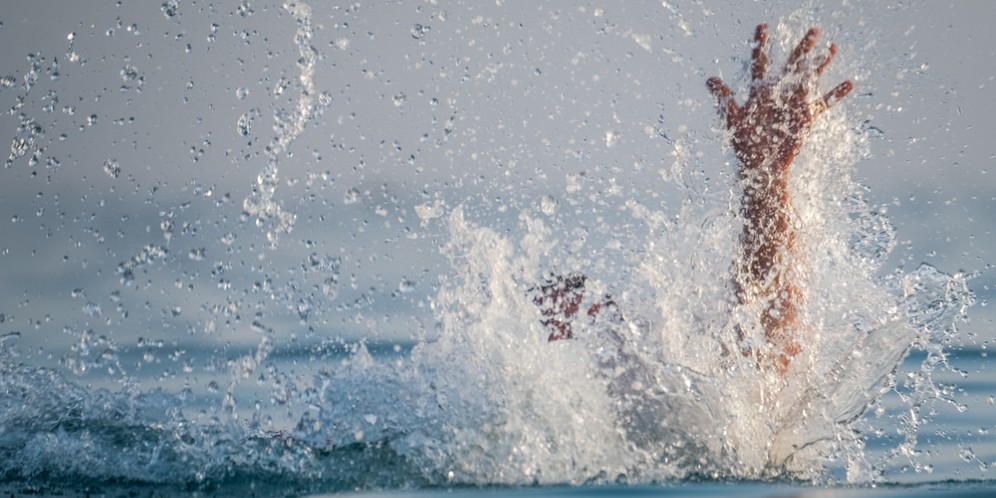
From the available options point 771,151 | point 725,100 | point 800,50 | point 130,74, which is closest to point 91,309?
point 130,74

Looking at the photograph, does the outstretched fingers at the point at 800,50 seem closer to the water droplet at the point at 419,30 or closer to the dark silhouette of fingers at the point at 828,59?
the dark silhouette of fingers at the point at 828,59

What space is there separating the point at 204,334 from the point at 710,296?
3891 millimetres

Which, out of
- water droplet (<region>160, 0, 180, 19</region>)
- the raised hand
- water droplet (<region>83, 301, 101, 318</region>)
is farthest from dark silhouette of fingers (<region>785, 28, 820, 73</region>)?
water droplet (<region>83, 301, 101, 318</region>)

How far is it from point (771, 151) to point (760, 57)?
35 centimetres

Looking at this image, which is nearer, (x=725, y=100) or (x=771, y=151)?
(x=771, y=151)

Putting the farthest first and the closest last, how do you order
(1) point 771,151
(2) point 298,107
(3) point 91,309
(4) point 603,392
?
1. (3) point 91,309
2. (2) point 298,107
3. (1) point 771,151
4. (4) point 603,392

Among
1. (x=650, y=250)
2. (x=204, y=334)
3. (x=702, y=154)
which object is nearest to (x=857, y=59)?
(x=702, y=154)

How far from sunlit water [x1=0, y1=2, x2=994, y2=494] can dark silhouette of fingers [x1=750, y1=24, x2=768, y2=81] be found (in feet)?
1.05

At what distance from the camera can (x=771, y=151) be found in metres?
3.92

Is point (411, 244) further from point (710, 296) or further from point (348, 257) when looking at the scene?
point (710, 296)

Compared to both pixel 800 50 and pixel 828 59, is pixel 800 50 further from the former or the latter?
pixel 828 59

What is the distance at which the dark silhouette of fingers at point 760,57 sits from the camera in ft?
13.1

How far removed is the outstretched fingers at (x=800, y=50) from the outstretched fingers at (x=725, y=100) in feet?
0.70

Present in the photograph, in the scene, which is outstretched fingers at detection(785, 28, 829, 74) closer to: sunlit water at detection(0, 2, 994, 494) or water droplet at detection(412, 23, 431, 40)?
sunlit water at detection(0, 2, 994, 494)
